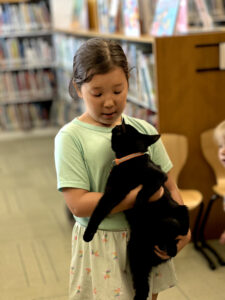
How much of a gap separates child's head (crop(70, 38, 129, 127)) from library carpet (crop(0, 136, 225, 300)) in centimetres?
149

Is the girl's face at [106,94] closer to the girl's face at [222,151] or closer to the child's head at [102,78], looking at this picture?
the child's head at [102,78]

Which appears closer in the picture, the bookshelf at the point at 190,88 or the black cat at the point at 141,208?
the black cat at the point at 141,208

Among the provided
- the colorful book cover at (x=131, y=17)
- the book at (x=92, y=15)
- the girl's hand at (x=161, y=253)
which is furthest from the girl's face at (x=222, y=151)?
the book at (x=92, y=15)

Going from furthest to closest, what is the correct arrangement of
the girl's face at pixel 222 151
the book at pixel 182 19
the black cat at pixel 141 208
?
1. the book at pixel 182 19
2. the girl's face at pixel 222 151
3. the black cat at pixel 141 208

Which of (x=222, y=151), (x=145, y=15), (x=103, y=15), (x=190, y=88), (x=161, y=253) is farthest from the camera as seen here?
(x=103, y=15)

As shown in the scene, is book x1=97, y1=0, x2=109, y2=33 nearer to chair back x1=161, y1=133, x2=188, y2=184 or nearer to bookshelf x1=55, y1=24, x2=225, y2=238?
bookshelf x1=55, y1=24, x2=225, y2=238

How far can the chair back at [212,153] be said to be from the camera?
2.96 metres

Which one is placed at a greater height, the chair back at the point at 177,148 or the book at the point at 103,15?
the book at the point at 103,15

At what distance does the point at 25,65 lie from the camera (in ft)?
20.8

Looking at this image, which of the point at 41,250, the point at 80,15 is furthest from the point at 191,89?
the point at 80,15

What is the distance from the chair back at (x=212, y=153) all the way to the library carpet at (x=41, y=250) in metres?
0.48

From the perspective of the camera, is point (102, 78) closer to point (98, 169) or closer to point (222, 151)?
point (98, 169)

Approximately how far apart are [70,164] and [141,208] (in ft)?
0.82

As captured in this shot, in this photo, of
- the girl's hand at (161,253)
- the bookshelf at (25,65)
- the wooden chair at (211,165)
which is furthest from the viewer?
the bookshelf at (25,65)
